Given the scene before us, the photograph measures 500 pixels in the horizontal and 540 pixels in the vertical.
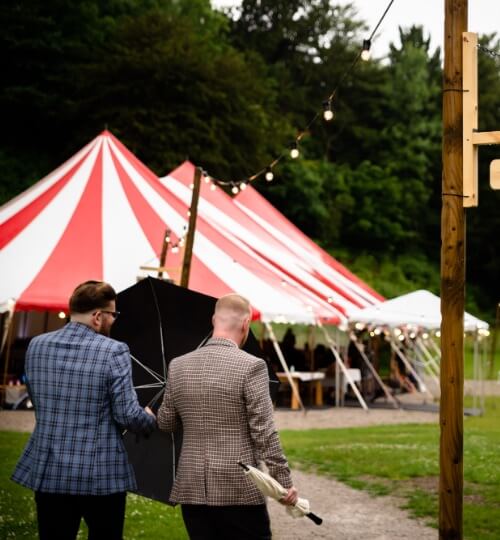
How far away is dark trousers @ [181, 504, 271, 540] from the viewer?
307 cm

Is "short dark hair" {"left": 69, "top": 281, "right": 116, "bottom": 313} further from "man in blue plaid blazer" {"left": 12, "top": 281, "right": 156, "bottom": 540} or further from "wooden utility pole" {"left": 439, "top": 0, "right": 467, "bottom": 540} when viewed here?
"wooden utility pole" {"left": 439, "top": 0, "right": 467, "bottom": 540}

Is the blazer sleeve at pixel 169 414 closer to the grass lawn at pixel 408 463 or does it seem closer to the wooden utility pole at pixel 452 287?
the wooden utility pole at pixel 452 287

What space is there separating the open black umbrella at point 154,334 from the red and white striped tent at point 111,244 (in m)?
6.65

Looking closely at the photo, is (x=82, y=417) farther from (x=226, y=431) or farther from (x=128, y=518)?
(x=128, y=518)

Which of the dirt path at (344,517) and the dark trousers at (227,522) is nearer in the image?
the dark trousers at (227,522)

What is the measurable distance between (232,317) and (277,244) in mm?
12659

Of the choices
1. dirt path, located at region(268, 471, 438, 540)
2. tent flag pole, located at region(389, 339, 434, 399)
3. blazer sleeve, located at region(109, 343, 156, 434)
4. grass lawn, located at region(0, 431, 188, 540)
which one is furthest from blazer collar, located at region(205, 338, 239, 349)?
tent flag pole, located at region(389, 339, 434, 399)

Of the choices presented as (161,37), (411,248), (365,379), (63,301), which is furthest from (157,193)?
(411,248)

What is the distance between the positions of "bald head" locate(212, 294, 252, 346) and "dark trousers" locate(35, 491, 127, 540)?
684 mm

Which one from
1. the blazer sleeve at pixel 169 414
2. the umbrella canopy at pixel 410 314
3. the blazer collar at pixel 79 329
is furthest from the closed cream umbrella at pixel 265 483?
the umbrella canopy at pixel 410 314

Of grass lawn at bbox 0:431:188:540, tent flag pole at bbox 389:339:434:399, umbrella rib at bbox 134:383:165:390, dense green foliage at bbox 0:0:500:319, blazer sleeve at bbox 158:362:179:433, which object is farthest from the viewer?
dense green foliage at bbox 0:0:500:319

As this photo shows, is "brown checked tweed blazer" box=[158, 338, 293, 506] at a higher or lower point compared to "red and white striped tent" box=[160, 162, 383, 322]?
lower

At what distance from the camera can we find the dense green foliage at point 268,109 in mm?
27141

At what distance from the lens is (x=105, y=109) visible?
26.8 m
